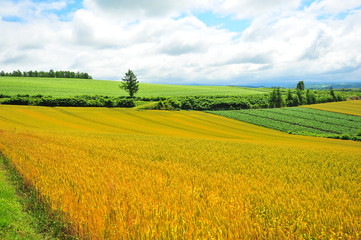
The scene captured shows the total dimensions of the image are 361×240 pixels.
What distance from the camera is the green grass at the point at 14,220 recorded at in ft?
16.9

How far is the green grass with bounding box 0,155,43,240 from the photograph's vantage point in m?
5.15

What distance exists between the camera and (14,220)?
573cm

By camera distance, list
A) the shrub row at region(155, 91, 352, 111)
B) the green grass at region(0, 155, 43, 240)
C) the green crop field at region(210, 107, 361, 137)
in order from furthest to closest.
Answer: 1. the shrub row at region(155, 91, 352, 111)
2. the green crop field at region(210, 107, 361, 137)
3. the green grass at region(0, 155, 43, 240)

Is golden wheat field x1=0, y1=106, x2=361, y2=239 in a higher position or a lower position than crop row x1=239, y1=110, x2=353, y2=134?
higher

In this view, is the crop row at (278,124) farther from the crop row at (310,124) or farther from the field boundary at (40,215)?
the field boundary at (40,215)

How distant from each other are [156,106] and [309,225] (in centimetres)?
7000

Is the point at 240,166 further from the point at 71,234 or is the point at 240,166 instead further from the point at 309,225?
the point at 71,234

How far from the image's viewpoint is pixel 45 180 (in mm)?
7863

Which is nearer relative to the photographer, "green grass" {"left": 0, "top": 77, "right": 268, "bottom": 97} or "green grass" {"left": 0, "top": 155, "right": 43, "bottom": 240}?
"green grass" {"left": 0, "top": 155, "right": 43, "bottom": 240}

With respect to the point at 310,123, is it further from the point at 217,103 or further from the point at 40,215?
the point at 40,215

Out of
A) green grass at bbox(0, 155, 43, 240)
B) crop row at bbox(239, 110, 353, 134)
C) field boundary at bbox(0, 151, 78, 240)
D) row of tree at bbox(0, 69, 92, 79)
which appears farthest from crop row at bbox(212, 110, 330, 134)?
row of tree at bbox(0, 69, 92, 79)

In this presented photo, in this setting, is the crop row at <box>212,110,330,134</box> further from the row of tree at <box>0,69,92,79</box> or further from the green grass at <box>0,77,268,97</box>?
the row of tree at <box>0,69,92,79</box>

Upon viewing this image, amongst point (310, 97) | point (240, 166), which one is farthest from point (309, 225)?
point (310, 97)

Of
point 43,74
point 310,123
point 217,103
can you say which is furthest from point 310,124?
point 43,74
